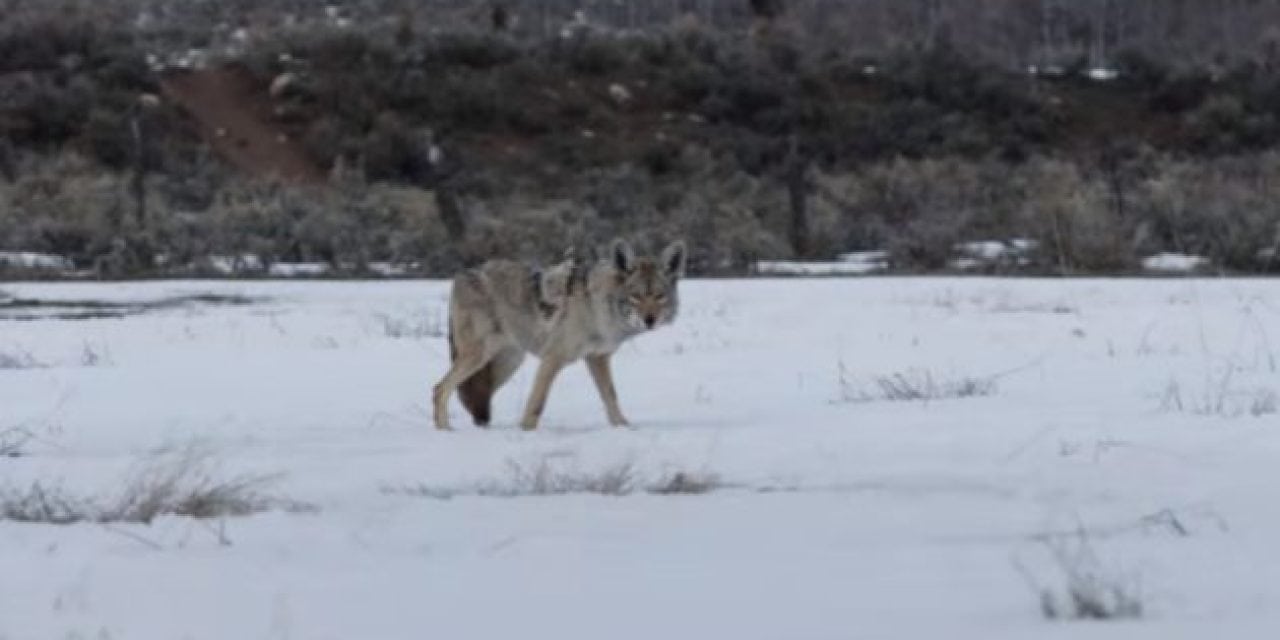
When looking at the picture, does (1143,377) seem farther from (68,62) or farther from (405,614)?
(68,62)

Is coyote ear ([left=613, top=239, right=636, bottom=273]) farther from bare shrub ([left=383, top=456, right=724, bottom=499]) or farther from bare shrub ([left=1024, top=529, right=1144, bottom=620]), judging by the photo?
bare shrub ([left=1024, top=529, right=1144, bottom=620])

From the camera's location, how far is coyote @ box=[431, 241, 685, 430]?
10789 mm

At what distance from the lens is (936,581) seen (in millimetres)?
6203

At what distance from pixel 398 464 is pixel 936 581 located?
3.41 meters

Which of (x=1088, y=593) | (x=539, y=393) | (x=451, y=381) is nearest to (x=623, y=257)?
(x=539, y=393)

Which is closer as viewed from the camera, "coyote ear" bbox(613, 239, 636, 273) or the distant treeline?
"coyote ear" bbox(613, 239, 636, 273)

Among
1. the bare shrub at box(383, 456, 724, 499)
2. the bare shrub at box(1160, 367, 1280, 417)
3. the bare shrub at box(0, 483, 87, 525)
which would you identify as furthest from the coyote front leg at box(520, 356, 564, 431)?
the bare shrub at box(0, 483, 87, 525)

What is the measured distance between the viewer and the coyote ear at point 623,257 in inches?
426

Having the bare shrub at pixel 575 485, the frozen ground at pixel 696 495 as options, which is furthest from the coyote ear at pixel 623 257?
the bare shrub at pixel 575 485

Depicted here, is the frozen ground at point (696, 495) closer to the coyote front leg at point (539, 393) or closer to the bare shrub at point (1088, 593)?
the bare shrub at point (1088, 593)

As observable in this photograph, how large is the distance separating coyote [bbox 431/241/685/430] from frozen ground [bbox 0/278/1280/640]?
10.7 inches

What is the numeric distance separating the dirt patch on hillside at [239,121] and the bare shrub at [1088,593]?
43240mm

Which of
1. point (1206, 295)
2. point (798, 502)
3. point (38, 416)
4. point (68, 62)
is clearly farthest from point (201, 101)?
point (798, 502)

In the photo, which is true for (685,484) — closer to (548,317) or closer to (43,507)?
(43,507)
